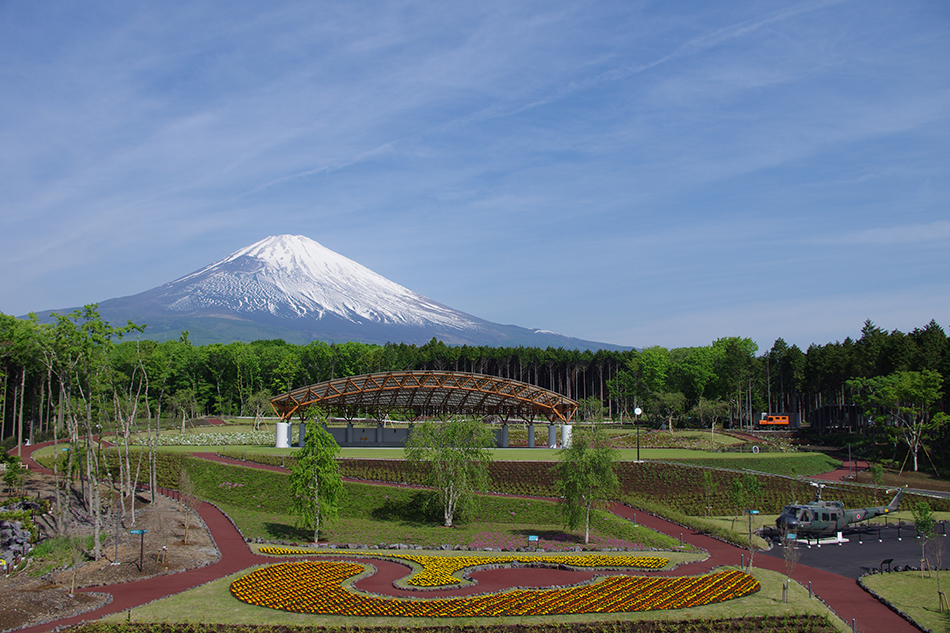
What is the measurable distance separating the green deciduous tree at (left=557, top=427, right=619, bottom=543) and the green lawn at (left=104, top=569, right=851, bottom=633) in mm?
15400

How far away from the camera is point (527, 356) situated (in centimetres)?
14288

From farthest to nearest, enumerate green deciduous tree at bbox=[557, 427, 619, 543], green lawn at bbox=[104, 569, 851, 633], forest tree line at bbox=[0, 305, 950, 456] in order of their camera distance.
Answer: forest tree line at bbox=[0, 305, 950, 456], green deciduous tree at bbox=[557, 427, 619, 543], green lawn at bbox=[104, 569, 851, 633]

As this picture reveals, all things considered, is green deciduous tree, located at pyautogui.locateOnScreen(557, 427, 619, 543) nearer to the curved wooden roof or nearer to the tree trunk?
the tree trunk

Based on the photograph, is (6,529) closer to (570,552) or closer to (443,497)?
(443,497)

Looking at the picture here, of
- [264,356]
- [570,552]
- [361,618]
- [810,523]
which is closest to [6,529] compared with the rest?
[361,618]

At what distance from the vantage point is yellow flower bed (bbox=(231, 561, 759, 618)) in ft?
88.9

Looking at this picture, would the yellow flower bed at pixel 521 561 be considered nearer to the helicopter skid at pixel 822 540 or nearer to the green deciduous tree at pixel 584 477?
the green deciduous tree at pixel 584 477

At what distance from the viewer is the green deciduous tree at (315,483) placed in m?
42.2

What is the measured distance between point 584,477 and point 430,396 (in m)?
37.8

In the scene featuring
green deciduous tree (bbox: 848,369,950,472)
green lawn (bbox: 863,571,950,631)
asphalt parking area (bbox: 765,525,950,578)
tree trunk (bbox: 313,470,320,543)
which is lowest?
asphalt parking area (bbox: 765,525,950,578)

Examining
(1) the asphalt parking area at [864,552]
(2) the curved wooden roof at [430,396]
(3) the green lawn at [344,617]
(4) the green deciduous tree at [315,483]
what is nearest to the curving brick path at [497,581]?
(3) the green lawn at [344,617]

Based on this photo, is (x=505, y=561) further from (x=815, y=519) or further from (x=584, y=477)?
(x=815, y=519)

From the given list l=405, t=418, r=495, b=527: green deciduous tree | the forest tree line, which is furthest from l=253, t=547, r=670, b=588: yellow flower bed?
the forest tree line

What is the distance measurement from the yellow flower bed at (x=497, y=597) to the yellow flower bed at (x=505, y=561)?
336 centimetres
